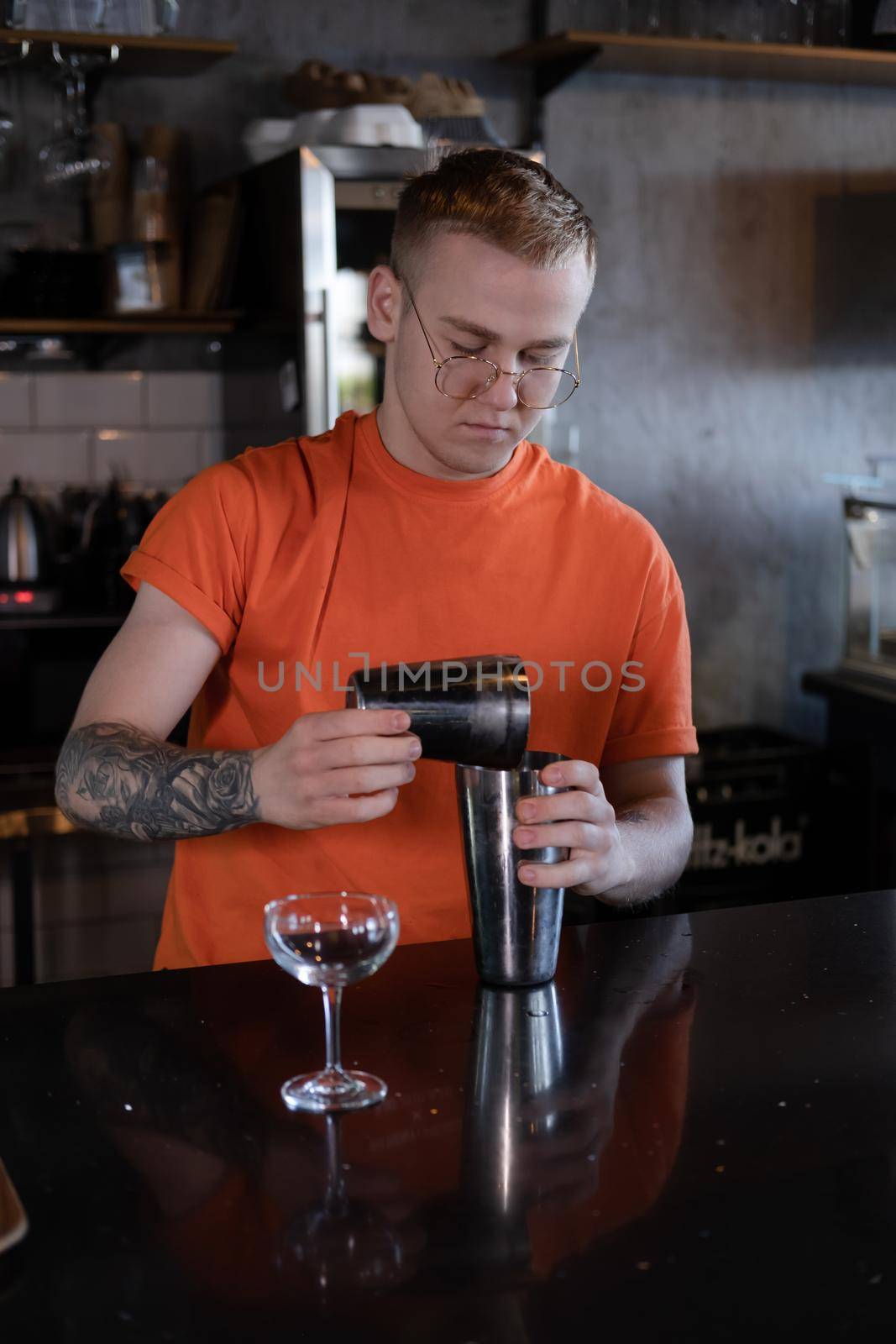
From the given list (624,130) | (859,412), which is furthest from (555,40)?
(859,412)

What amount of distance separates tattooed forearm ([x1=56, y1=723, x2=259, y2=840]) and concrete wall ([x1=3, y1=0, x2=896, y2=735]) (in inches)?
100.0

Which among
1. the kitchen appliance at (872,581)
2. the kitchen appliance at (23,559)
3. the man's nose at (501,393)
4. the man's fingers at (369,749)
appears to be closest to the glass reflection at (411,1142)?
the man's fingers at (369,749)

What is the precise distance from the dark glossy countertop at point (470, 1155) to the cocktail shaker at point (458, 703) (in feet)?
0.75

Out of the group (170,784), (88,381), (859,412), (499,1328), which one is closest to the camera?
(499,1328)

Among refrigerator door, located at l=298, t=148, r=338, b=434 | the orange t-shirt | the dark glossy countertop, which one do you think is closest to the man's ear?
the orange t-shirt

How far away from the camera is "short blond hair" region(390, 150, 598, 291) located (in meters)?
1.52

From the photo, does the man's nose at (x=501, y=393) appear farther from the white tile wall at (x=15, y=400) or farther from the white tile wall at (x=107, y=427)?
the white tile wall at (x=15, y=400)

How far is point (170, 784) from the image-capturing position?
1.39 m

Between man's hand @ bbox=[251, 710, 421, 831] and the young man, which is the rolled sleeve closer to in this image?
the young man

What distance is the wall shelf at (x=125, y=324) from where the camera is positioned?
331cm

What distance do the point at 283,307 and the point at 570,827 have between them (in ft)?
7.34

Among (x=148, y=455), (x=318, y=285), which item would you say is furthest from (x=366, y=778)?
(x=148, y=455)

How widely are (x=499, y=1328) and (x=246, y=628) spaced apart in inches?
38.6

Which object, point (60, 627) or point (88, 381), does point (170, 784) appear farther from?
point (88, 381)
